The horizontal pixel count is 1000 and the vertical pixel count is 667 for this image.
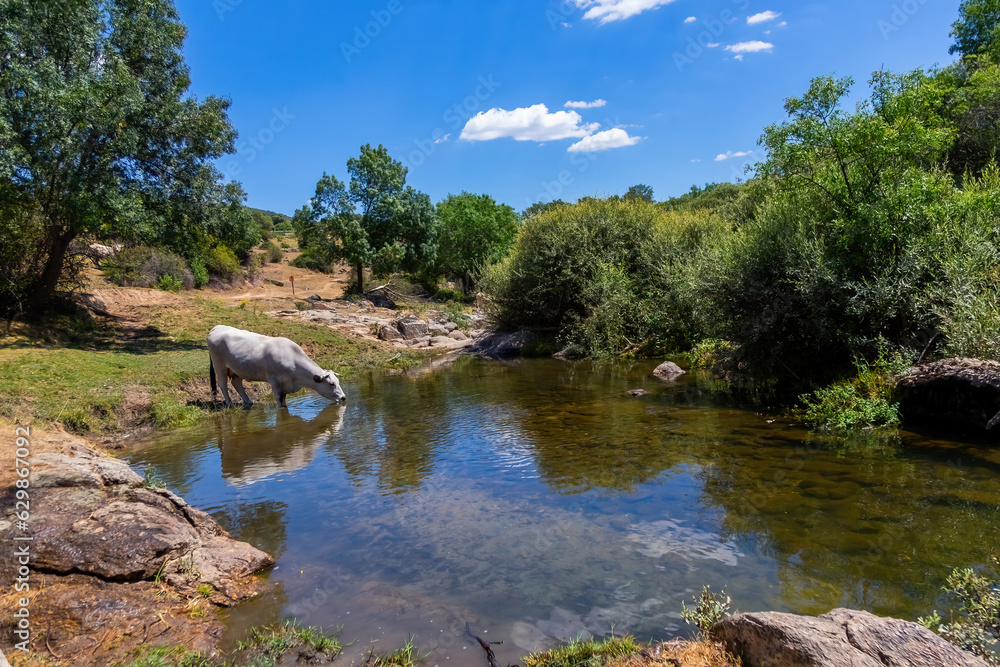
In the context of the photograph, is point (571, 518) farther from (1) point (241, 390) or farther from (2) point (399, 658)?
(1) point (241, 390)

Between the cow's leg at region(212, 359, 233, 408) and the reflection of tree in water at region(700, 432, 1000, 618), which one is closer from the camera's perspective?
the reflection of tree in water at region(700, 432, 1000, 618)

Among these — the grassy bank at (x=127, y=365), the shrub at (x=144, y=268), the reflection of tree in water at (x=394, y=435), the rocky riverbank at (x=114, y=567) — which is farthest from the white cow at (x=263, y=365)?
the shrub at (x=144, y=268)

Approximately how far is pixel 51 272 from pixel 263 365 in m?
10.4

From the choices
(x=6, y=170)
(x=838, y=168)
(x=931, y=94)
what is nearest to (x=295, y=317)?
(x=6, y=170)

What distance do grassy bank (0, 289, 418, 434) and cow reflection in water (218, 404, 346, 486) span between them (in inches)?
76.7

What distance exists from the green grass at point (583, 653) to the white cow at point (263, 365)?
11222mm

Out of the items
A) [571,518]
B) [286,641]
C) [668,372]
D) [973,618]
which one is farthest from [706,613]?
[668,372]

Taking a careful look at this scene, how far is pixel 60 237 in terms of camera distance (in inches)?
707

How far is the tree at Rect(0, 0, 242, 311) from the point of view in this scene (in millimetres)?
15883

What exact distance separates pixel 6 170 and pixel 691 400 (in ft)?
63.3

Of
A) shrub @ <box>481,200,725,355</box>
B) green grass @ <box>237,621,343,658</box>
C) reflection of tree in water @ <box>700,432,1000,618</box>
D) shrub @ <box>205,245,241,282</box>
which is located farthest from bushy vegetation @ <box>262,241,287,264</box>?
green grass @ <box>237,621,343,658</box>

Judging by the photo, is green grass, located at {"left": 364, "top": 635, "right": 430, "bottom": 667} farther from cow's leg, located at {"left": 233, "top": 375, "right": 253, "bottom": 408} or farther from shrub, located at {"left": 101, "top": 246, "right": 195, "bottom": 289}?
shrub, located at {"left": 101, "top": 246, "right": 195, "bottom": 289}

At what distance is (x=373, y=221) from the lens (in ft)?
128

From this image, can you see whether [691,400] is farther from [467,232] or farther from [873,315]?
[467,232]
